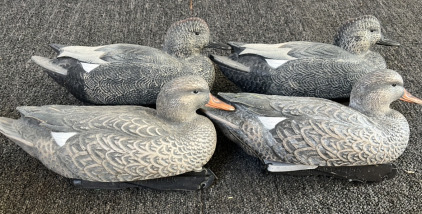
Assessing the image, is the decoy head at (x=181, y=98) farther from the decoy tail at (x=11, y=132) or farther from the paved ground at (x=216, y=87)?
the decoy tail at (x=11, y=132)

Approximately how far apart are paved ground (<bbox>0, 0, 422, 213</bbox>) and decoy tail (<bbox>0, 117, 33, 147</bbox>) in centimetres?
16

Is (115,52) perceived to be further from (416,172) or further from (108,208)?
(416,172)

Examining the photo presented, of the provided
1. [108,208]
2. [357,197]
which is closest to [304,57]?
[357,197]

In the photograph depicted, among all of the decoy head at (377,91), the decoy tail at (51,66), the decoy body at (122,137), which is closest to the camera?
the decoy body at (122,137)

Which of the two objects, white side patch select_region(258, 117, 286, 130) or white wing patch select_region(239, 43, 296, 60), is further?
white wing patch select_region(239, 43, 296, 60)

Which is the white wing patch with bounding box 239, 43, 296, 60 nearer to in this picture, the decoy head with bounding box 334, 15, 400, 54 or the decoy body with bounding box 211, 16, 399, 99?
the decoy body with bounding box 211, 16, 399, 99

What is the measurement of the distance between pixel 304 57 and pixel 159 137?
20.1 inches

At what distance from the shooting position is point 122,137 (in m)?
0.86

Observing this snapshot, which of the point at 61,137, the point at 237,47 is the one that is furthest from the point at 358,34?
the point at 61,137

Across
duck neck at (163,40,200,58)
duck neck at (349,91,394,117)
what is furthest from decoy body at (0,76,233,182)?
duck neck at (349,91,394,117)

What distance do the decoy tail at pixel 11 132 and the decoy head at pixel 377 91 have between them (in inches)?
33.5

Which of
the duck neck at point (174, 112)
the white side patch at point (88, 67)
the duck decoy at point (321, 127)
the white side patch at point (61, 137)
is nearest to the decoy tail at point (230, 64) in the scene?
the duck decoy at point (321, 127)

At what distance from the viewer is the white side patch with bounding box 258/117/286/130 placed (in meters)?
0.92

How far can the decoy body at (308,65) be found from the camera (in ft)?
3.61
